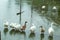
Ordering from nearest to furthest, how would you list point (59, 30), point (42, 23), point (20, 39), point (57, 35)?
point (20, 39), point (57, 35), point (59, 30), point (42, 23)

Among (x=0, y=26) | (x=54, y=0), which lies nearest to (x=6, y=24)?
(x=0, y=26)

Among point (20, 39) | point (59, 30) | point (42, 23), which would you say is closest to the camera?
point (20, 39)

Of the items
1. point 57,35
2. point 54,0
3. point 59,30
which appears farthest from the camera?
point 54,0

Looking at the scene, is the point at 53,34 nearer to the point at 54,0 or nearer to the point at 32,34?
the point at 32,34

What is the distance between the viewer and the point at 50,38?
8.87 meters

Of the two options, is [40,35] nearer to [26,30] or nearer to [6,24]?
[26,30]

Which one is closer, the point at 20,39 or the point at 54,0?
the point at 20,39

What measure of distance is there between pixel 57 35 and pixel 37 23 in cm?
213

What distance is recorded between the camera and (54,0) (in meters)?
21.9

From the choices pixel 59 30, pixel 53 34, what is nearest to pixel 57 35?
pixel 53 34

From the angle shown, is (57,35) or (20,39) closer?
(20,39)

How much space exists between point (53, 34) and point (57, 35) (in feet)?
0.54

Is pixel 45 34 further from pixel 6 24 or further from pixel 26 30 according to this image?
pixel 6 24

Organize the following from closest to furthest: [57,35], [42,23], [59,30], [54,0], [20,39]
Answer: [20,39] → [57,35] → [59,30] → [42,23] → [54,0]
